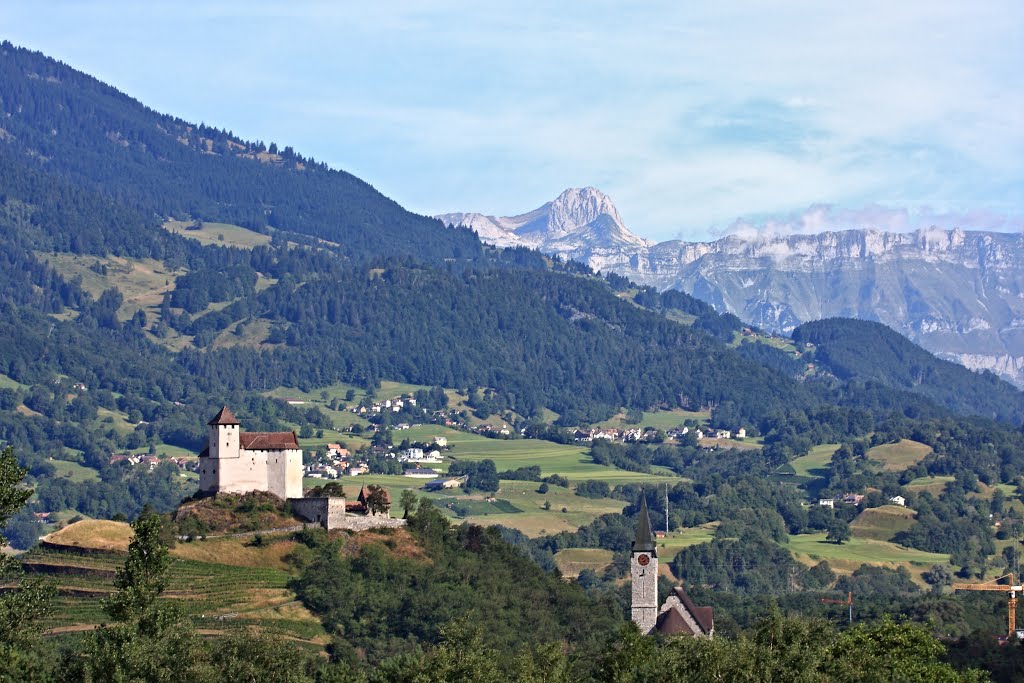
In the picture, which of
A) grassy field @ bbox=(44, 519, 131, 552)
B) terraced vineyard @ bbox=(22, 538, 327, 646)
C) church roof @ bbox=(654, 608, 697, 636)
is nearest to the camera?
terraced vineyard @ bbox=(22, 538, 327, 646)

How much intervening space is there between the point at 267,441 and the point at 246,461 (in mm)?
2625

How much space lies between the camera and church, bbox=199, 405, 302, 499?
14188 cm

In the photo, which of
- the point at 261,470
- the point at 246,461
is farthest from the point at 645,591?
the point at 246,461

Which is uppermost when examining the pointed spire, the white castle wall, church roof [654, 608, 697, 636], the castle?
the castle

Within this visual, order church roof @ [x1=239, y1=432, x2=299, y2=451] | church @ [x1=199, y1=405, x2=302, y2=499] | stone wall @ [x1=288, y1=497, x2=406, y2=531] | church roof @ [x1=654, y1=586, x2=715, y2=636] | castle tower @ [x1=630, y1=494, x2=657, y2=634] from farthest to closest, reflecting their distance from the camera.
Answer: stone wall @ [x1=288, y1=497, x2=406, y2=531]
church roof @ [x1=239, y1=432, x2=299, y2=451]
church @ [x1=199, y1=405, x2=302, y2=499]
castle tower @ [x1=630, y1=494, x2=657, y2=634]
church roof @ [x1=654, y1=586, x2=715, y2=636]

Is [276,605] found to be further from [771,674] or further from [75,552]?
[771,674]

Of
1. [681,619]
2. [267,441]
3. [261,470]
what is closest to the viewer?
[681,619]

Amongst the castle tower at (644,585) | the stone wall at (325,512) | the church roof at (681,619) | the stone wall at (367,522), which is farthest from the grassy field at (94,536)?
the church roof at (681,619)

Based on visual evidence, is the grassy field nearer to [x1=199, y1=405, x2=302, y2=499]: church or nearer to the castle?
[x1=199, y1=405, x2=302, y2=499]: church

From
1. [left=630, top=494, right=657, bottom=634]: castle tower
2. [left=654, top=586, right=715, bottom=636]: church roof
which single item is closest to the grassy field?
[left=630, top=494, right=657, bottom=634]: castle tower

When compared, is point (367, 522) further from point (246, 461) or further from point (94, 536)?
point (94, 536)

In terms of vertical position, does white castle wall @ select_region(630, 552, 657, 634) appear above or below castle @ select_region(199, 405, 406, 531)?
below

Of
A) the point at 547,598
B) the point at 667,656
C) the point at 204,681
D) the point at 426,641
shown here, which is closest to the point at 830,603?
the point at 547,598

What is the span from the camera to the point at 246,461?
143 meters
